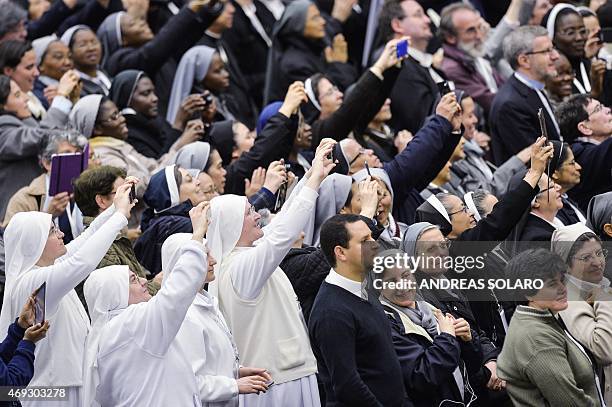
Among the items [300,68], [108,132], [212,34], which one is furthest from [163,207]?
[212,34]

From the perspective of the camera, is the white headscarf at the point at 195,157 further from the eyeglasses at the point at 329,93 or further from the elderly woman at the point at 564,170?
the elderly woman at the point at 564,170

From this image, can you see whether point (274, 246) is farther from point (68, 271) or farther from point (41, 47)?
point (41, 47)

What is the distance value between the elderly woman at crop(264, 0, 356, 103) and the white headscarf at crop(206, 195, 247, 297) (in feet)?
15.0

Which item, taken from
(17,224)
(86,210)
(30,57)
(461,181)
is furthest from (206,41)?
(17,224)

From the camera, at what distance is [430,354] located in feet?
23.0

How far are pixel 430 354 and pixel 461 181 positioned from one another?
11.1 feet

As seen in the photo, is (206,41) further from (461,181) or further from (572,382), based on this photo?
(572,382)

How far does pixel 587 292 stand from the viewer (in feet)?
24.1

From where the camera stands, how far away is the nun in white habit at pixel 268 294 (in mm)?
7066

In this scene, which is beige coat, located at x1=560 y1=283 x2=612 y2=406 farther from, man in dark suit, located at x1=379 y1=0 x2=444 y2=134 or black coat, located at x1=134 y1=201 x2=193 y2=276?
man in dark suit, located at x1=379 y1=0 x2=444 y2=134

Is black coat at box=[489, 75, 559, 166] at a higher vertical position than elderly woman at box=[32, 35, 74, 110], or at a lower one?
lower

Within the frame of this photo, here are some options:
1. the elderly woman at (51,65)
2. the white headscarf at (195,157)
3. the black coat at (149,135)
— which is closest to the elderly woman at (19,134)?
the black coat at (149,135)

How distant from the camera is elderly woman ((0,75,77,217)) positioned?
9102mm

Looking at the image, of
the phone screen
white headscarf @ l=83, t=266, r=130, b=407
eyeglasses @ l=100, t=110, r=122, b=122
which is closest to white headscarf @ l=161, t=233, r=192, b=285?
white headscarf @ l=83, t=266, r=130, b=407
